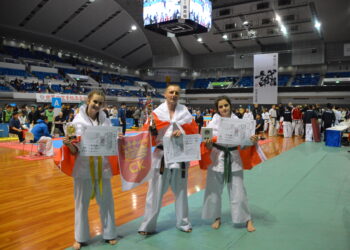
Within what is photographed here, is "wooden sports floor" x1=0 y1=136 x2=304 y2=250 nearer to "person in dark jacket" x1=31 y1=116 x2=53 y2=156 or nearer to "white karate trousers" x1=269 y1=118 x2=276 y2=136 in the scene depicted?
"person in dark jacket" x1=31 y1=116 x2=53 y2=156

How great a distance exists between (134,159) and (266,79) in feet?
30.6

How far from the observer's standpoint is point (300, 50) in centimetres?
2456

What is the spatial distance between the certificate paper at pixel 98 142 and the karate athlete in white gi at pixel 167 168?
420 mm

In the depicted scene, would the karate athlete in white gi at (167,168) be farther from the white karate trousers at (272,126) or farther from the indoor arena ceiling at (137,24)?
the indoor arena ceiling at (137,24)

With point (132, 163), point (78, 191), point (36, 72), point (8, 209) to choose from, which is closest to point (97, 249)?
point (78, 191)

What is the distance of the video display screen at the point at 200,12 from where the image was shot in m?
11.1

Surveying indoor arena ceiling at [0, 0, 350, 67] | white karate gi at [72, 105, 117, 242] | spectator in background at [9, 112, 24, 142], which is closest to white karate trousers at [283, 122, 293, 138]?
indoor arena ceiling at [0, 0, 350, 67]

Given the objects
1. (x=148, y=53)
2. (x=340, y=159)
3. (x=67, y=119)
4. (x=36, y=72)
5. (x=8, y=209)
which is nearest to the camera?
(x=8, y=209)

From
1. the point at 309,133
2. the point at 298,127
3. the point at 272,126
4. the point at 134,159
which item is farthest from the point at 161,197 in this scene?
the point at 298,127

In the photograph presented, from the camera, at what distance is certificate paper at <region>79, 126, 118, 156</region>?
88.9 inches

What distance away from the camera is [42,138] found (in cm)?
705

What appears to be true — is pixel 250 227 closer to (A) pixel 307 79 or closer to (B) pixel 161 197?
(B) pixel 161 197

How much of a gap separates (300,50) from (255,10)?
905 cm

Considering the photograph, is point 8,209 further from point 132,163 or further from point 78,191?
point 132,163
